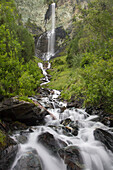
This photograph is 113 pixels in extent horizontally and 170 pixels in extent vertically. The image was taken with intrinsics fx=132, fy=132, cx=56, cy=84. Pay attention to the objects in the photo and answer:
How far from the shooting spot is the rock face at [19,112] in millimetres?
7996

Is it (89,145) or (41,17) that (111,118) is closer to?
(89,145)

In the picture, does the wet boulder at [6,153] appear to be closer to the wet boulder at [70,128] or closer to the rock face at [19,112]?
the rock face at [19,112]

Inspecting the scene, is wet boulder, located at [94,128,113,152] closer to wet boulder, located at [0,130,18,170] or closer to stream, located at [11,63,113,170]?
stream, located at [11,63,113,170]

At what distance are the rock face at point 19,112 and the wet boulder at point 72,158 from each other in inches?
144

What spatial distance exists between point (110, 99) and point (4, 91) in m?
6.78

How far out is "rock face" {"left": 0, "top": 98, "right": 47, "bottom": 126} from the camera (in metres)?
8.00

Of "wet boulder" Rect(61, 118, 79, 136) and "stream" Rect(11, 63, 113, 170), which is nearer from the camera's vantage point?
"stream" Rect(11, 63, 113, 170)

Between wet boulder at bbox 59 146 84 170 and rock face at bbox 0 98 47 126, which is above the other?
rock face at bbox 0 98 47 126

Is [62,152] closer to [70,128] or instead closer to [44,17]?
[70,128]

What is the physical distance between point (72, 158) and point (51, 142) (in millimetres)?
1546

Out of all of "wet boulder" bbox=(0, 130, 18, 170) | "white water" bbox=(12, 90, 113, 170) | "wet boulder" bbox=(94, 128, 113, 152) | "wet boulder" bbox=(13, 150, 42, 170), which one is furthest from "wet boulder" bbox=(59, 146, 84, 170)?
"wet boulder" bbox=(0, 130, 18, 170)

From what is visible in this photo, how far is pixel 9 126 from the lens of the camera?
303 inches

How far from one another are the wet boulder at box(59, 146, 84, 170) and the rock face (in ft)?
12.0

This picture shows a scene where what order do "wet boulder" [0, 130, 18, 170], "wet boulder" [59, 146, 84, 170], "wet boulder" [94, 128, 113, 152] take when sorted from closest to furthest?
"wet boulder" [0, 130, 18, 170] → "wet boulder" [59, 146, 84, 170] → "wet boulder" [94, 128, 113, 152]
